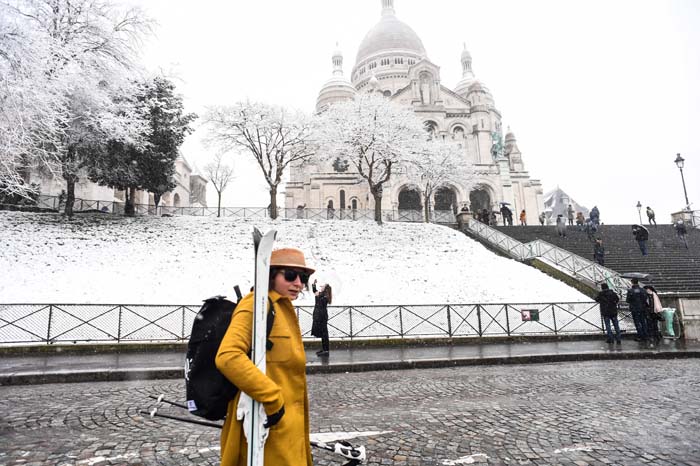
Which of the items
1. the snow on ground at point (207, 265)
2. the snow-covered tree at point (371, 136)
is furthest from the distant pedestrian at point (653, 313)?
the snow-covered tree at point (371, 136)

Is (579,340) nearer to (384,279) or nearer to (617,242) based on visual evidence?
(384,279)

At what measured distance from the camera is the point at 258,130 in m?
28.8

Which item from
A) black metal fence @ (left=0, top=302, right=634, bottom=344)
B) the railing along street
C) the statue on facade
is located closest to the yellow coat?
black metal fence @ (left=0, top=302, right=634, bottom=344)

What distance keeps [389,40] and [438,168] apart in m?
41.9

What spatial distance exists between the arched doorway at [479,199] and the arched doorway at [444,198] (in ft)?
9.05

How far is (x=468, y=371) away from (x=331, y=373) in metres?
2.86

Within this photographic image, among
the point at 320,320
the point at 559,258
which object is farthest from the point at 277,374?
the point at 559,258

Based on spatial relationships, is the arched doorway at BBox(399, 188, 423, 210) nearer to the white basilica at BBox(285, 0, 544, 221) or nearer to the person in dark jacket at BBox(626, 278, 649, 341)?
the white basilica at BBox(285, 0, 544, 221)

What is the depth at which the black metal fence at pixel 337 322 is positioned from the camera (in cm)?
1032

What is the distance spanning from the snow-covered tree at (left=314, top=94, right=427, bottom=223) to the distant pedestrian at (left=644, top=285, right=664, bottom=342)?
17.7m

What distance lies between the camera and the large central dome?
2564 inches

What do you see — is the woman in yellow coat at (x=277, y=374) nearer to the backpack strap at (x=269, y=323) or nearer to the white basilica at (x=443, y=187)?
the backpack strap at (x=269, y=323)

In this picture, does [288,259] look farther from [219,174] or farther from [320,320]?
[219,174]

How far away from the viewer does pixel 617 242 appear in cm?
2267
